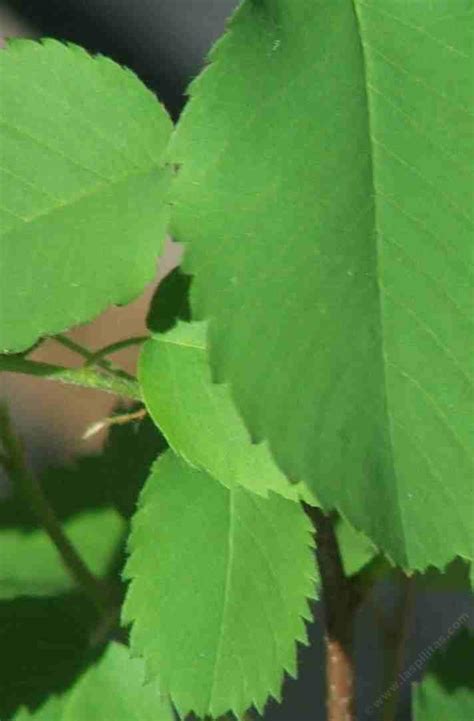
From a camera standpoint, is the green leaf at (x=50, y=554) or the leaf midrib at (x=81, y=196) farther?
the green leaf at (x=50, y=554)

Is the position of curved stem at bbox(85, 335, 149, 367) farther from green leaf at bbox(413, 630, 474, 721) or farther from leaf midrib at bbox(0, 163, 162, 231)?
green leaf at bbox(413, 630, 474, 721)

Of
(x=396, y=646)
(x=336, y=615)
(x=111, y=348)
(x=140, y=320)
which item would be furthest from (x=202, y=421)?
(x=140, y=320)

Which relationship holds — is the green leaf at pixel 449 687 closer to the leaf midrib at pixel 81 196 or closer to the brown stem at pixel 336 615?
the brown stem at pixel 336 615

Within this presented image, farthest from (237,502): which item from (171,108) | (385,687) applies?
(171,108)

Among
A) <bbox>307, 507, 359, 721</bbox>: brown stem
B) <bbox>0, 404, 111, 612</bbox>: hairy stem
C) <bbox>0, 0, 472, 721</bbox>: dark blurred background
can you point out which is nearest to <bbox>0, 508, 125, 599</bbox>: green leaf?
<bbox>0, 404, 111, 612</bbox>: hairy stem

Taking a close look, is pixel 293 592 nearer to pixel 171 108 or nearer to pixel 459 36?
pixel 459 36

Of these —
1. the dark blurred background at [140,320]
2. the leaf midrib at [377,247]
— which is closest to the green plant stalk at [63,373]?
the leaf midrib at [377,247]
